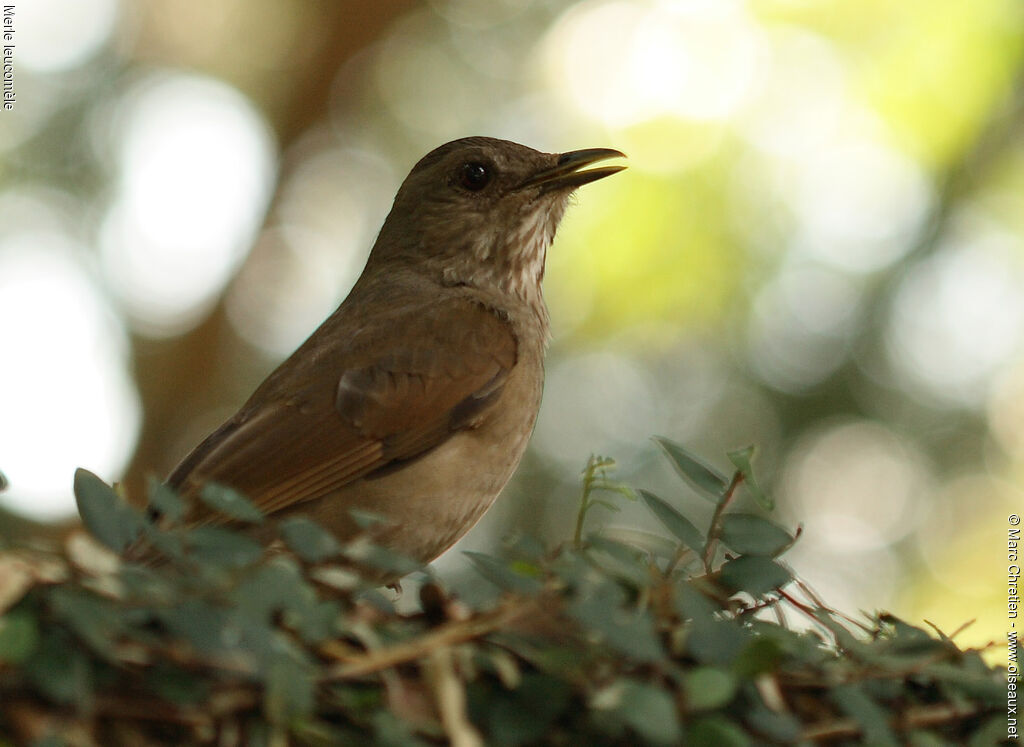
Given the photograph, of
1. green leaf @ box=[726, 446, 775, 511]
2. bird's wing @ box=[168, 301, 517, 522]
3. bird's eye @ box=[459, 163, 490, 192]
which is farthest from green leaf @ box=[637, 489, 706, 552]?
bird's eye @ box=[459, 163, 490, 192]

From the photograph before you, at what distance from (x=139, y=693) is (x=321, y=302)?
21.6 ft

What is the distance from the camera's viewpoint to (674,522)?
1922 millimetres

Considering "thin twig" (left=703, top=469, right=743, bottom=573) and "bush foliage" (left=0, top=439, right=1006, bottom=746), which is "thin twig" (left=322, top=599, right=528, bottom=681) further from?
"thin twig" (left=703, top=469, right=743, bottom=573)

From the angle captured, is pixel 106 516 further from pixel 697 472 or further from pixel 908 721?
pixel 908 721

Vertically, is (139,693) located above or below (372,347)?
below

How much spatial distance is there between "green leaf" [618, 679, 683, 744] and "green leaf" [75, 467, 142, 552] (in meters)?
0.77

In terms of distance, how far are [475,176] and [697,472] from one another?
2.90m

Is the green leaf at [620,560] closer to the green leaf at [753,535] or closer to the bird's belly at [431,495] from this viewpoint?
the green leaf at [753,535]

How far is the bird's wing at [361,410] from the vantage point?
3.21 metres

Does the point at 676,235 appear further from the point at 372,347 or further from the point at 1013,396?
the point at 372,347

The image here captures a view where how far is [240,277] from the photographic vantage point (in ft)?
24.6

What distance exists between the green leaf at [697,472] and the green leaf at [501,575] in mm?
448

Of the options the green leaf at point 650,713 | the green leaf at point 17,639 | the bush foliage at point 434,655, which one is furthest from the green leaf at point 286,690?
the green leaf at point 650,713

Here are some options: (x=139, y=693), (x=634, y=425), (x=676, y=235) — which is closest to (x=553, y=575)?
(x=139, y=693)
